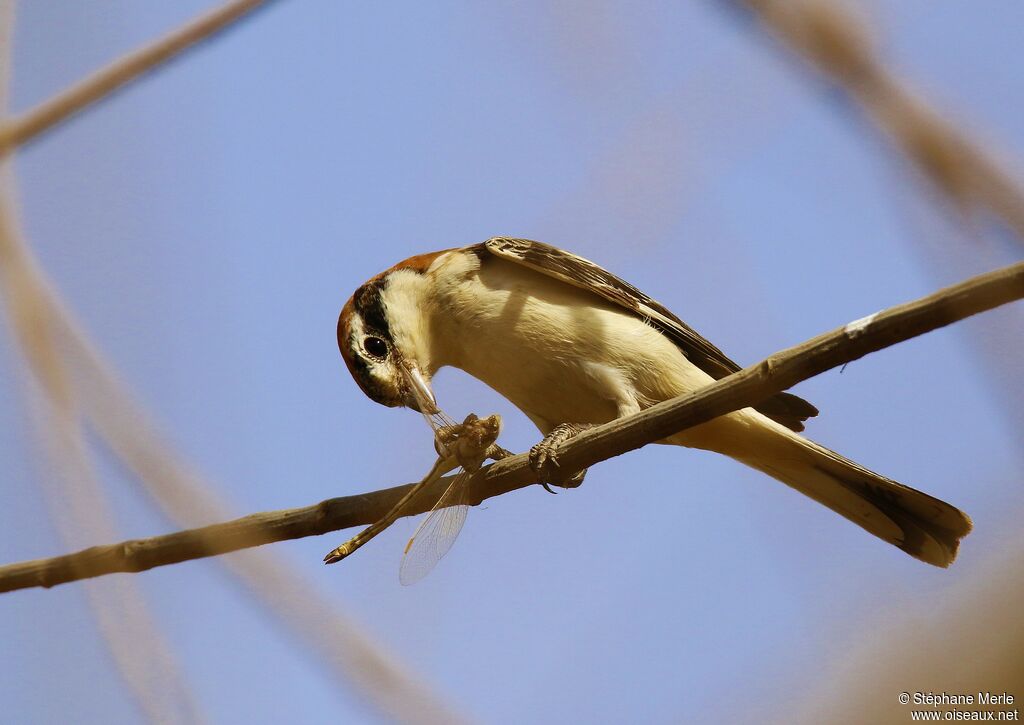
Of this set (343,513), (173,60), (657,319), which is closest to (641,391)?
(657,319)

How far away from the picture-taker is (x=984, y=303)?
9.21 ft

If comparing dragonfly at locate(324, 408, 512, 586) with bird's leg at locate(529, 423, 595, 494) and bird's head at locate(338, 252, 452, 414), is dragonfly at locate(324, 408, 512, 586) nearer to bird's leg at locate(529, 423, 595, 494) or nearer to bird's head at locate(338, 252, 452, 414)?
bird's leg at locate(529, 423, 595, 494)

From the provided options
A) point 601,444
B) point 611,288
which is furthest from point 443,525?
point 611,288

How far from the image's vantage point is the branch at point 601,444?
3.14m

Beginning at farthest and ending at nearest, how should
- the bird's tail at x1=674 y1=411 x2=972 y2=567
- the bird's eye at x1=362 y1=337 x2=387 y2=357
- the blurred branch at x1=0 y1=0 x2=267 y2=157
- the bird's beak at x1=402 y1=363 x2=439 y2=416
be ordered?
the bird's eye at x1=362 y1=337 x2=387 y2=357 < the bird's beak at x1=402 y1=363 x2=439 y2=416 < the bird's tail at x1=674 y1=411 x2=972 y2=567 < the blurred branch at x1=0 y1=0 x2=267 y2=157

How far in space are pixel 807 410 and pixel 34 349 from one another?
3884mm

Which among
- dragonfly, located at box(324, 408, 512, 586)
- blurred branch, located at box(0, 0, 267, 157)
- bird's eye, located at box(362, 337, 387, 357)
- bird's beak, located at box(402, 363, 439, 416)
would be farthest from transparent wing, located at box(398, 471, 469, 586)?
blurred branch, located at box(0, 0, 267, 157)

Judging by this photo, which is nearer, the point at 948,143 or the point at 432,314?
the point at 948,143

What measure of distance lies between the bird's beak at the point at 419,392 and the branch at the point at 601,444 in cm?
62

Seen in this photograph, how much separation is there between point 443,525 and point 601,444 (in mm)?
838

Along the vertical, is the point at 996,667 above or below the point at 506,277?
below

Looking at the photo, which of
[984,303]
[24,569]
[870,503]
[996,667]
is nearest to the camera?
[996,667]

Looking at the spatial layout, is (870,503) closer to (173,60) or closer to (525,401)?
(525,401)

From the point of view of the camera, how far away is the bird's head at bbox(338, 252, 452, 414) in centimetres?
546
